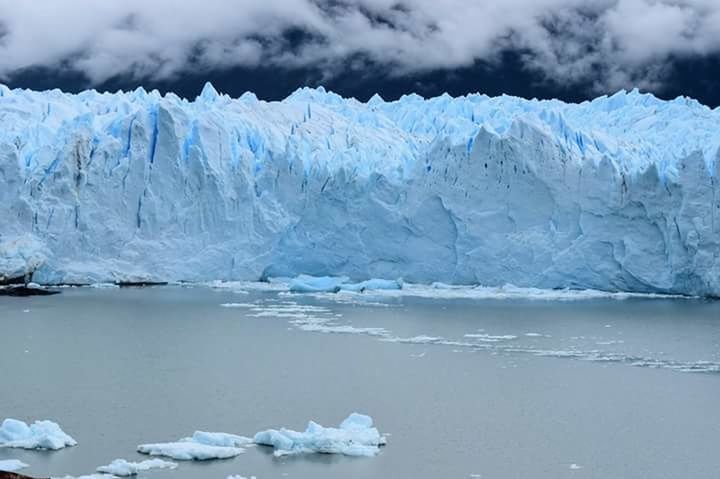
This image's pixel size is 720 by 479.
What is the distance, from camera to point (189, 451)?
758 cm

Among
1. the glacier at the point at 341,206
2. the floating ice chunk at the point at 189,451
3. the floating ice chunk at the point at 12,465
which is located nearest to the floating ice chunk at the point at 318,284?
the glacier at the point at 341,206

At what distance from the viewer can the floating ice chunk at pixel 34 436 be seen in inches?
306

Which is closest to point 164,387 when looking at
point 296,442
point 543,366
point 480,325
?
point 296,442

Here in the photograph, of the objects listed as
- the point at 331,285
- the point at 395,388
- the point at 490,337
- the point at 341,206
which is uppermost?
the point at 341,206

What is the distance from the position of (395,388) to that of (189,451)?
3.92 metres

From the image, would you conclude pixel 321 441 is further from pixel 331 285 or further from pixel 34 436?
pixel 331 285

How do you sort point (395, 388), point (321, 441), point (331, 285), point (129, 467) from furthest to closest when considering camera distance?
point (331, 285)
point (395, 388)
point (321, 441)
point (129, 467)

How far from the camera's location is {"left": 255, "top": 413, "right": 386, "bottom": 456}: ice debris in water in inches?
310

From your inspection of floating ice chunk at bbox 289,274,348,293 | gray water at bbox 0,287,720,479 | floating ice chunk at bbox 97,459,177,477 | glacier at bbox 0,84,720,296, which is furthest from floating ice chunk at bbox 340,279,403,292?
floating ice chunk at bbox 97,459,177,477

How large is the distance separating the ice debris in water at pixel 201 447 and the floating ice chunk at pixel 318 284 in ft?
58.8

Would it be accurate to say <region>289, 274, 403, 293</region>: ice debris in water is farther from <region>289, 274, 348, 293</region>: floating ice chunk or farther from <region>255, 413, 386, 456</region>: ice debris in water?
<region>255, 413, 386, 456</region>: ice debris in water

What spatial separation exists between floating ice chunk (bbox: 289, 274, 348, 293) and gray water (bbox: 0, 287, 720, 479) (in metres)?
6.49

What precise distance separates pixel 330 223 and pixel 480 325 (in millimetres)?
9653

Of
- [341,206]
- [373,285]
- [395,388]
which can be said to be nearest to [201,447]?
[395,388]
